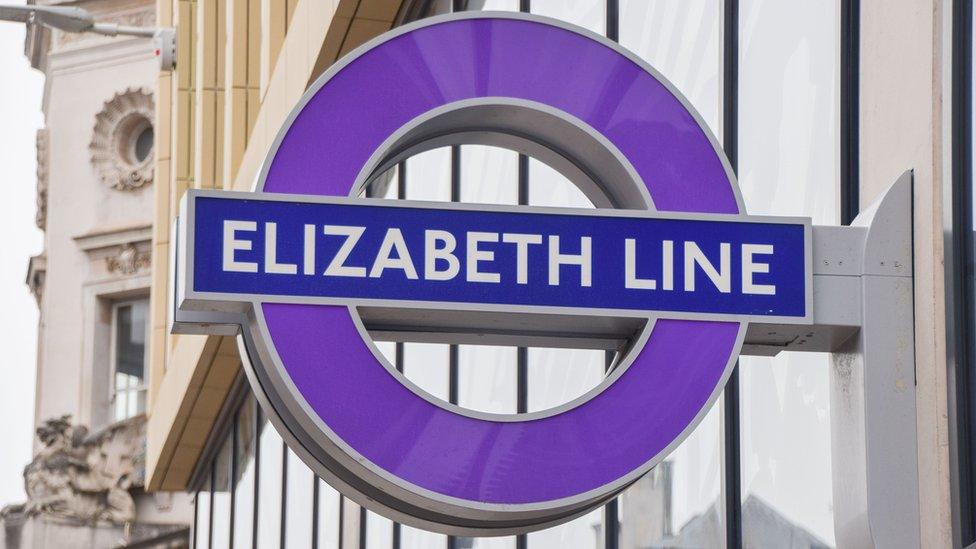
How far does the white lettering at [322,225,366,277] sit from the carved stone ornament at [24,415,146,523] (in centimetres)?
3991

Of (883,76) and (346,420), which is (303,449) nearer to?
(346,420)

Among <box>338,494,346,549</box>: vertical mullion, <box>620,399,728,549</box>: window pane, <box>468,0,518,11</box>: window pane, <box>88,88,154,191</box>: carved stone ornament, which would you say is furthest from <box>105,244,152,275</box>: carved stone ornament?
<box>620,399,728,549</box>: window pane

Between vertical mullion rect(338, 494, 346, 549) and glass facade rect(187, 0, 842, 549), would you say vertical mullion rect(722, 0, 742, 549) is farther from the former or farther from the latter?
vertical mullion rect(338, 494, 346, 549)

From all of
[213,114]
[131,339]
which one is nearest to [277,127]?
[213,114]

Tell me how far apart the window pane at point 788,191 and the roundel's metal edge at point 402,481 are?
178 cm

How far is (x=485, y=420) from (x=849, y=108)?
2.44 metres

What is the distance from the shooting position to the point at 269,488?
2138 cm

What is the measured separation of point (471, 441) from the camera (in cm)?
555

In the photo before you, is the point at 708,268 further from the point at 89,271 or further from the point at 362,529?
the point at 89,271

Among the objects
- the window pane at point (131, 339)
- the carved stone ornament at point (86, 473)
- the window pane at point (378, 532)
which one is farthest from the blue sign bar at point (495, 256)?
the window pane at point (131, 339)

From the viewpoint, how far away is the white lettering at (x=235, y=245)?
218 inches

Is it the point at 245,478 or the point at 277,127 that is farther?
the point at 245,478

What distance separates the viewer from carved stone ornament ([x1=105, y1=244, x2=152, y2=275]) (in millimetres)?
47812

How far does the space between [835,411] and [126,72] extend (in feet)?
149
